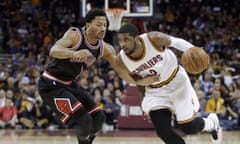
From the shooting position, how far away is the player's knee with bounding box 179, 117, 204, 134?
6.10 m

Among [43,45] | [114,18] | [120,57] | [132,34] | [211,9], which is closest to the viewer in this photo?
[132,34]

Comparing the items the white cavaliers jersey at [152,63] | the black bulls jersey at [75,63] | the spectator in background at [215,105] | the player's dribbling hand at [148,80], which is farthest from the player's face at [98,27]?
the spectator in background at [215,105]

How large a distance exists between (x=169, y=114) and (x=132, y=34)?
0.96 m

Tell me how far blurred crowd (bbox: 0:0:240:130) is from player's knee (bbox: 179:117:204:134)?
3.38m

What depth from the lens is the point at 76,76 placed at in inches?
251

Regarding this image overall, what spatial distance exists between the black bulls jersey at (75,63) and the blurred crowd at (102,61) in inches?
152

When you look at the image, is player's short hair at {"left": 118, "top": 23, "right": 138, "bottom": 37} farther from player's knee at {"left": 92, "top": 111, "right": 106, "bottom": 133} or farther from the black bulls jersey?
player's knee at {"left": 92, "top": 111, "right": 106, "bottom": 133}

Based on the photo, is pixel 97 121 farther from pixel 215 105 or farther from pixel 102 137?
pixel 215 105

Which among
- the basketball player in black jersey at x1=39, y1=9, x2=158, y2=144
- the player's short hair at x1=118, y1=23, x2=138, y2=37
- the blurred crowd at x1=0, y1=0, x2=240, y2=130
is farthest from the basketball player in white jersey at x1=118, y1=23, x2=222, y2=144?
the blurred crowd at x1=0, y1=0, x2=240, y2=130

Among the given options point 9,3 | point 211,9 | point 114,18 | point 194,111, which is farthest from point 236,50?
point 194,111

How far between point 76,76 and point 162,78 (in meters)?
1.02

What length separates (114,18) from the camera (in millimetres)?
11883

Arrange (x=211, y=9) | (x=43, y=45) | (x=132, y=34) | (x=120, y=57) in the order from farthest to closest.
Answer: (x=211, y=9), (x=43, y=45), (x=120, y=57), (x=132, y=34)

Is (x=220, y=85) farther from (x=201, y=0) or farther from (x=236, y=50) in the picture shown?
(x=201, y=0)
